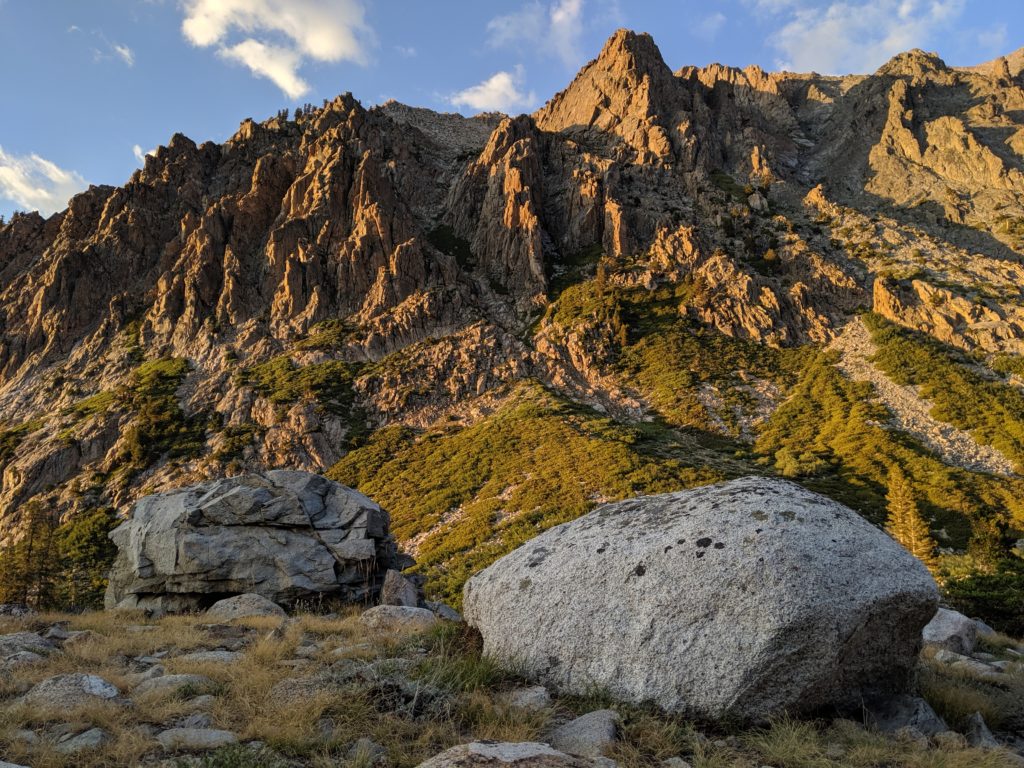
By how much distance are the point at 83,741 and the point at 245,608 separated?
32.3ft

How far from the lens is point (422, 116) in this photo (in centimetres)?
17475

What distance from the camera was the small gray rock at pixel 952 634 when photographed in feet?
43.8

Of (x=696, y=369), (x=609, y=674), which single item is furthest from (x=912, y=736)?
(x=696, y=369)

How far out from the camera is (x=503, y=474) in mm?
47375

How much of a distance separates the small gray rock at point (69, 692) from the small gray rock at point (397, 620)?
16.5ft

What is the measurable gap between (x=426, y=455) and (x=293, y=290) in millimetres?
46706

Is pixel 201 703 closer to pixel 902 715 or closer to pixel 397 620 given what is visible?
pixel 397 620

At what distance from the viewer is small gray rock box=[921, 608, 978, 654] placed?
526 inches

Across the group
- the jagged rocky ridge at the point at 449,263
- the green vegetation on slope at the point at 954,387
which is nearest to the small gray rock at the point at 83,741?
the jagged rocky ridge at the point at 449,263

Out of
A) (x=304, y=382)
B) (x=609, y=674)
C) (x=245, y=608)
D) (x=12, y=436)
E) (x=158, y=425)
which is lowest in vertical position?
(x=245, y=608)

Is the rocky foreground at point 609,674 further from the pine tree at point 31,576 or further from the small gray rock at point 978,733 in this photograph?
the pine tree at point 31,576

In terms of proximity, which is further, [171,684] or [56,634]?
[56,634]

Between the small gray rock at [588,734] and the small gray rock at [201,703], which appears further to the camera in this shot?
the small gray rock at [201,703]

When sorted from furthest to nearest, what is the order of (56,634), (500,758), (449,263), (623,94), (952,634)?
(623,94), (449,263), (952,634), (56,634), (500,758)
